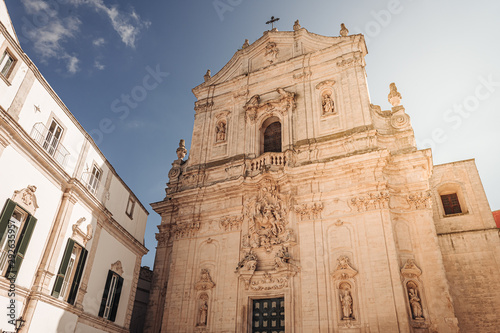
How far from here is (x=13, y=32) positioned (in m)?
12.0

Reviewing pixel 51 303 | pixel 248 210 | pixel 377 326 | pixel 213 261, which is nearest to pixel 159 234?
pixel 213 261

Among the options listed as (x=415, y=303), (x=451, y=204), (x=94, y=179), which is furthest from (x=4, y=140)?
(x=451, y=204)

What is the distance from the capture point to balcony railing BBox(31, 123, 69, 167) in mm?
11675

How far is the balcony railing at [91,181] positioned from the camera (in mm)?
14117

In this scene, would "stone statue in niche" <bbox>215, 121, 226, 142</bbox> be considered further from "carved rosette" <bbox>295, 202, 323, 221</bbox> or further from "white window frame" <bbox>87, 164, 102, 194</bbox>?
"white window frame" <bbox>87, 164, 102, 194</bbox>

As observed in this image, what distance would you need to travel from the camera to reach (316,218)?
16.6 metres

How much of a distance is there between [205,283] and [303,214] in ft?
17.1

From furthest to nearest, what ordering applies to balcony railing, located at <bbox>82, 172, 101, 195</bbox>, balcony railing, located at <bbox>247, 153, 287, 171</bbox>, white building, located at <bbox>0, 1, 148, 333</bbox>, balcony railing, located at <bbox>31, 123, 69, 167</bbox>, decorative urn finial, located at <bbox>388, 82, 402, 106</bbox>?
decorative urn finial, located at <bbox>388, 82, 402, 106</bbox>
balcony railing, located at <bbox>247, 153, 287, 171</bbox>
balcony railing, located at <bbox>82, 172, 101, 195</bbox>
balcony railing, located at <bbox>31, 123, 69, 167</bbox>
white building, located at <bbox>0, 1, 148, 333</bbox>

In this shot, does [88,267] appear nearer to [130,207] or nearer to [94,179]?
[94,179]

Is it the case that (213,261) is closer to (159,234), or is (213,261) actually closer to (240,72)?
(159,234)

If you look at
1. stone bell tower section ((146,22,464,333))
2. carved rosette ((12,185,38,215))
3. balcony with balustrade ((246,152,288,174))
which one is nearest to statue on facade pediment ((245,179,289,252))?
stone bell tower section ((146,22,464,333))

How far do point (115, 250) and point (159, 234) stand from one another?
4143 millimetres

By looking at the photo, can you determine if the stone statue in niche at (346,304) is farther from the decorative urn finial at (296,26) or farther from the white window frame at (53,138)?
the decorative urn finial at (296,26)

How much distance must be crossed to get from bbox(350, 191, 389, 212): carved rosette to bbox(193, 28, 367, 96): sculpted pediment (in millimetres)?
8695
